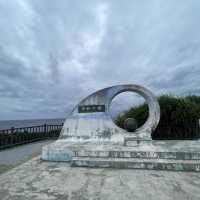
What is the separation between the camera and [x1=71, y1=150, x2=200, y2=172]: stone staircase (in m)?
3.94

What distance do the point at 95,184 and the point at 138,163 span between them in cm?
136

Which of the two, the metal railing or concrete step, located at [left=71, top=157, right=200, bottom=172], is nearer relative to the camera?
concrete step, located at [left=71, top=157, right=200, bottom=172]

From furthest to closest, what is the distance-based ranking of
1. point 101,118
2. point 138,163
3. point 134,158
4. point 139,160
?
point 101,118 < point 134,158 < point 139,160 < point 138,163

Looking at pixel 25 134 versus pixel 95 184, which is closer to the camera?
pixel 95 184

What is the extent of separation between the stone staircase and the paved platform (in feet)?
0.61

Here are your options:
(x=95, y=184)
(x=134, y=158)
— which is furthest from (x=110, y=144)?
(x=95, y=184)

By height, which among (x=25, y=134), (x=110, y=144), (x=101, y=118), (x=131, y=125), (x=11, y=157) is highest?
(x=101, y=118)

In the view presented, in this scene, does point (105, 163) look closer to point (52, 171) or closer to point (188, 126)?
point (52, 171)

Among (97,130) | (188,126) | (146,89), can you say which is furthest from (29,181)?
(188,126)

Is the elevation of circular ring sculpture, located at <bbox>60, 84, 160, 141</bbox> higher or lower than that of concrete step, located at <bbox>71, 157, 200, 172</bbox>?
higher

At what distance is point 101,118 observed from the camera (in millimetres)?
5977

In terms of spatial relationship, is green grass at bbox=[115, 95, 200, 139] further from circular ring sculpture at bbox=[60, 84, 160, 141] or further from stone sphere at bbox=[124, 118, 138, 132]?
stone sphere at bbox=[124, 118, 138, 132]

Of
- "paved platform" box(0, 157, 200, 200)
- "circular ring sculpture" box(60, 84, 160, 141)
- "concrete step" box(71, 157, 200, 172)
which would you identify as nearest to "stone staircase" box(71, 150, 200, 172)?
"concrete step" box(71, 157, 200, 172)

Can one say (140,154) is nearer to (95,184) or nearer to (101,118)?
(95,184)
